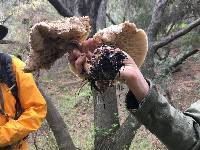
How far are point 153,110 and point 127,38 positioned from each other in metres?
0.43

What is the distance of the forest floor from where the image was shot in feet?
40.1

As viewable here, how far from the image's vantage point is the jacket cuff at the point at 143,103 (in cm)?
215

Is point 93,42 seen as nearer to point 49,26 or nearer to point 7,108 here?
point 49,26

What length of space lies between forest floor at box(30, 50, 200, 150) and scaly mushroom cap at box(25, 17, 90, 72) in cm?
851

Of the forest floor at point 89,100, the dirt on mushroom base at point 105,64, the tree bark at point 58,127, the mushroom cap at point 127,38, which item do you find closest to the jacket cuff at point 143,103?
the dirt on mushroom base at point 105,64

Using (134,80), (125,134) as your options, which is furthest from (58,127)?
(134,80)

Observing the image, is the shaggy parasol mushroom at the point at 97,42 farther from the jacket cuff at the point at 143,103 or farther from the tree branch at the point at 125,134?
the tree branch at the point at 125,134

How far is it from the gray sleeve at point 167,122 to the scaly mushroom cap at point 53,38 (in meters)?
0.47

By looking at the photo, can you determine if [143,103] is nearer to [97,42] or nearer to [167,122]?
[167,122]

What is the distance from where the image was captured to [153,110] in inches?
86.5

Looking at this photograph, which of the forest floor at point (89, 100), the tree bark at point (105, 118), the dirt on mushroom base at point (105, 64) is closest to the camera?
the dirt on mushroom base at point (105, 64)

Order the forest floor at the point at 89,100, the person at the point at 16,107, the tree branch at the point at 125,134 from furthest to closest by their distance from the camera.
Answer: the forest floor at the point at 89,100
the tree branch at the point at 125,134
the person at the point at 16,107

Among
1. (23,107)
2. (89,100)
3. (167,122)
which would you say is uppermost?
(167,122)

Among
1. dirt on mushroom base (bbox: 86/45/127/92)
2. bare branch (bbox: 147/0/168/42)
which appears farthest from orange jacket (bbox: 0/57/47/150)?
bare branch (bbox: 147/0/168/42)
